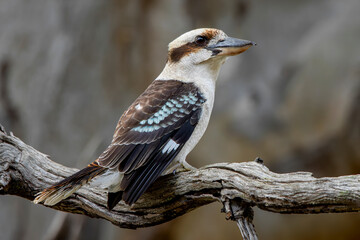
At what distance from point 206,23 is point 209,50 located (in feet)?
7.97

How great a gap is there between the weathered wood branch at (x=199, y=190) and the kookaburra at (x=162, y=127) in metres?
0.11

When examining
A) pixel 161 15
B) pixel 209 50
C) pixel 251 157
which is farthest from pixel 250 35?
pixel 209 50

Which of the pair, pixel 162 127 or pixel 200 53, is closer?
pixel 162 127

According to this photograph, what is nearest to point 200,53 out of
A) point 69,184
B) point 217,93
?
point 69,184

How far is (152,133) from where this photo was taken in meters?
1.94

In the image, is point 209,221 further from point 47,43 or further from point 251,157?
point 47,43

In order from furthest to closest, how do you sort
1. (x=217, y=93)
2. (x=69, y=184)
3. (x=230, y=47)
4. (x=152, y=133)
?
(x=217, y=93)
(x=230, y=47)
(x=152, y=133)
(x=69, y=184)

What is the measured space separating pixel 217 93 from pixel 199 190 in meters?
2.79

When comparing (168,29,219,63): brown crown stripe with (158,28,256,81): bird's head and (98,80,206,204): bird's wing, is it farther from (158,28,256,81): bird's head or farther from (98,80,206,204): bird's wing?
(98,80,206,204): bird's wing

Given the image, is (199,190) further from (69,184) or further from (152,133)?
(69,184)

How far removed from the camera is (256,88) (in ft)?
14.7

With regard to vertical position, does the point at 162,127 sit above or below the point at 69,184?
above

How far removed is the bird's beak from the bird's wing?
0.19 meters

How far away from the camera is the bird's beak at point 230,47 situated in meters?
2.14
